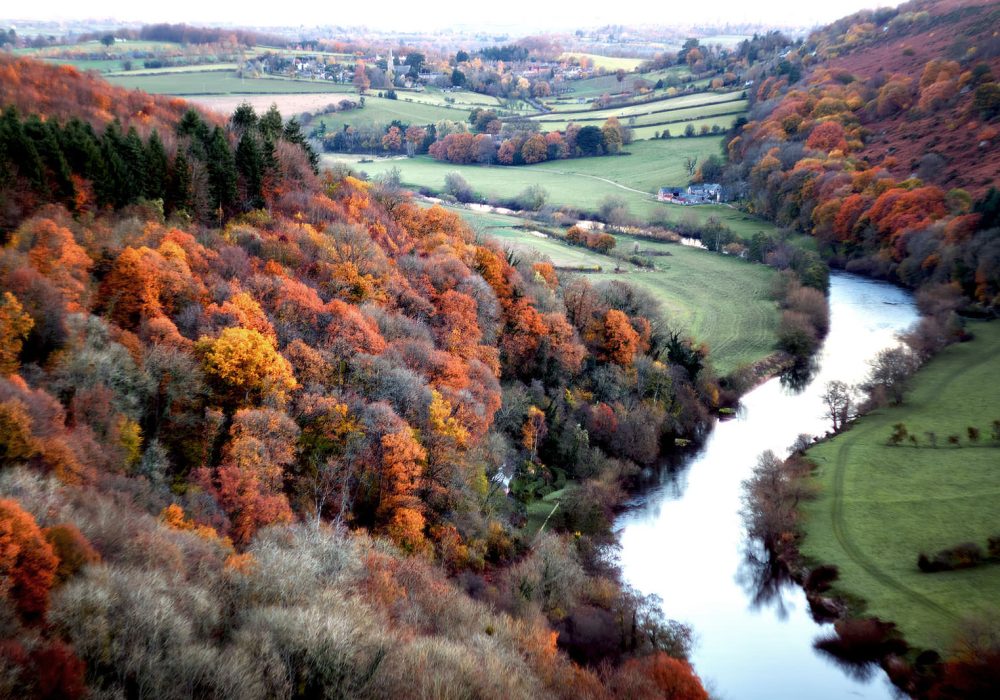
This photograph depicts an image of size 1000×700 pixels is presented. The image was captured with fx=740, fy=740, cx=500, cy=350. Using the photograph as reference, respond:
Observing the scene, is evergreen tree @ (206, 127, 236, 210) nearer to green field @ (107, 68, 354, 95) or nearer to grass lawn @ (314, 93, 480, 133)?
green field @ (107, 68, 354, 95)

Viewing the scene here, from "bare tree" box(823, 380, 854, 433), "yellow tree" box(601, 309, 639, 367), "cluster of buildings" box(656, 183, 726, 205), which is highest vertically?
"yellow tree" box(601, 309, 639, 367)

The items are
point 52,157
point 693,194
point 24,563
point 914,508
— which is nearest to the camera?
point 24,563

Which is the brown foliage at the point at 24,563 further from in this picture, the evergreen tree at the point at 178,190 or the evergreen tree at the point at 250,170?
the evergreen tree at the point at 250,170

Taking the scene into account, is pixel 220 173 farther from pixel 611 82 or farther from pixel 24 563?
pixel 611 82

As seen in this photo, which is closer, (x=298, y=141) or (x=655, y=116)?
(x=298, y=141)

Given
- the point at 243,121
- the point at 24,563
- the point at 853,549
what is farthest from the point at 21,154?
the point at 853,549

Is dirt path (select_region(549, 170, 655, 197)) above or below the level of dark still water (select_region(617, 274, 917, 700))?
below

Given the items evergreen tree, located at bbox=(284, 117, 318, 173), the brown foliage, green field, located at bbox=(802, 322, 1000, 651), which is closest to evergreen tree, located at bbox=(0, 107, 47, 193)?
evergreen tree, located at bbox=(284, 117, 318, 173)
